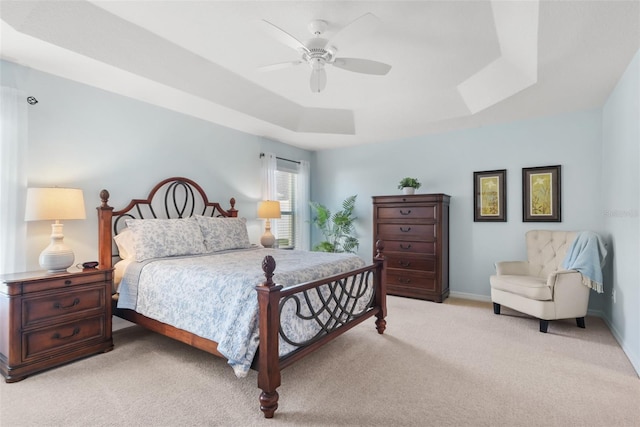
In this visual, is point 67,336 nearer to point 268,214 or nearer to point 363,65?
point 268,214

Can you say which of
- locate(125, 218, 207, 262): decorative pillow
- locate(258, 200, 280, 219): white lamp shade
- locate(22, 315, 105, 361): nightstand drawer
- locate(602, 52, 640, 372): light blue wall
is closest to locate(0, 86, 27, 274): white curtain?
locate(22, 315, 105, 361): nightstand drawer

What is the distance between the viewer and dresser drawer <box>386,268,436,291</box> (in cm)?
466

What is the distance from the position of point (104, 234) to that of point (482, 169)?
192 inches

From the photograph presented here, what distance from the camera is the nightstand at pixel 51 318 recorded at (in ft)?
7.93

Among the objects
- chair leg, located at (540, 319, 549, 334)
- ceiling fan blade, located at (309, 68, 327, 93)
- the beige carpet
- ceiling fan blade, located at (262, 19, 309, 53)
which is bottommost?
the beige carpet

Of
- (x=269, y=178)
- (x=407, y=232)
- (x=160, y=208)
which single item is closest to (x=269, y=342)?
(x=160, y=208)

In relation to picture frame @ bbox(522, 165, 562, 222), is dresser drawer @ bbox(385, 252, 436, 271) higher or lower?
lower

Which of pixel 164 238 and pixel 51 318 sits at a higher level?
pixel 164 238

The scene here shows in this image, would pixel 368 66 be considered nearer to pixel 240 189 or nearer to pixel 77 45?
pixel 77 45

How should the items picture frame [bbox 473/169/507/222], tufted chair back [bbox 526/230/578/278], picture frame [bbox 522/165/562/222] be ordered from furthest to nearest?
picture frame [bbox 473/169/507/222] < picture frame [bbox 522/165/562/222] < tufted chair back [bbox 526/230/578/278]

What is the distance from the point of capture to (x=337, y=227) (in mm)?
5867

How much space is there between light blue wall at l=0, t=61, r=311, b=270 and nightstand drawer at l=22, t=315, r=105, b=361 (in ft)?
2.39

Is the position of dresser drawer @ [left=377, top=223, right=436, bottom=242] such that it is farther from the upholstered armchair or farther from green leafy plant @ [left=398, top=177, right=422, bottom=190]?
the upholstered armchair

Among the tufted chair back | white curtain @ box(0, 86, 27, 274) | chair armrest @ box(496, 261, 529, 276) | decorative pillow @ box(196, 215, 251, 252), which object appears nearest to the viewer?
white curtain @ box(0, 86, 27, 274)
